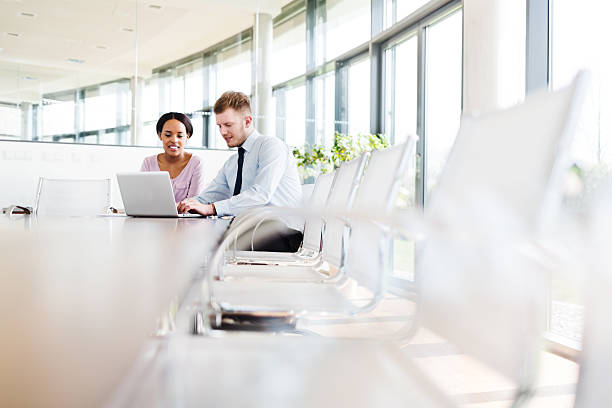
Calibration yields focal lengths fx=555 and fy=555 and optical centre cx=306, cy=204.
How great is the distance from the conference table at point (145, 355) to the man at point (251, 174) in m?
1.87

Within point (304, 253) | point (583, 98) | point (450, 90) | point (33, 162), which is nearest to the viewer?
point (583, 98)

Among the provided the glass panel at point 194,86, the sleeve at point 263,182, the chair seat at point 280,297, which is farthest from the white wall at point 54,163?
the chair seat at point 280,297

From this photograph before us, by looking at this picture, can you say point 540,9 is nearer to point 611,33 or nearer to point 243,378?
point 611,33

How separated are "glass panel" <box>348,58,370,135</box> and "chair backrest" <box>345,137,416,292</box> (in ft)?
12.3

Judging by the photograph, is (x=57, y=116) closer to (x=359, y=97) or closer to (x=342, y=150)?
(x=342, y=150)

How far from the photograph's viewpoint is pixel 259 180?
2.86 meters

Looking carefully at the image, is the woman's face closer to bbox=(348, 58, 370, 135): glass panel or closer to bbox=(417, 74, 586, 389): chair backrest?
bbox=(348, 58, 370, 135): glass panel

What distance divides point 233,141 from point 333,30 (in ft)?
9.88

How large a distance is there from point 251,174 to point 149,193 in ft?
2.27

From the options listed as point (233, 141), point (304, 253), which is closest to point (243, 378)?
point (304, 253)

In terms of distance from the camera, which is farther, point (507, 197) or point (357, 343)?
point (507, 197)

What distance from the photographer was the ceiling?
16.6ft

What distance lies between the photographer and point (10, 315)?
0.45 m

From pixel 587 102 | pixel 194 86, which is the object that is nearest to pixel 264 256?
pixel 587 102
